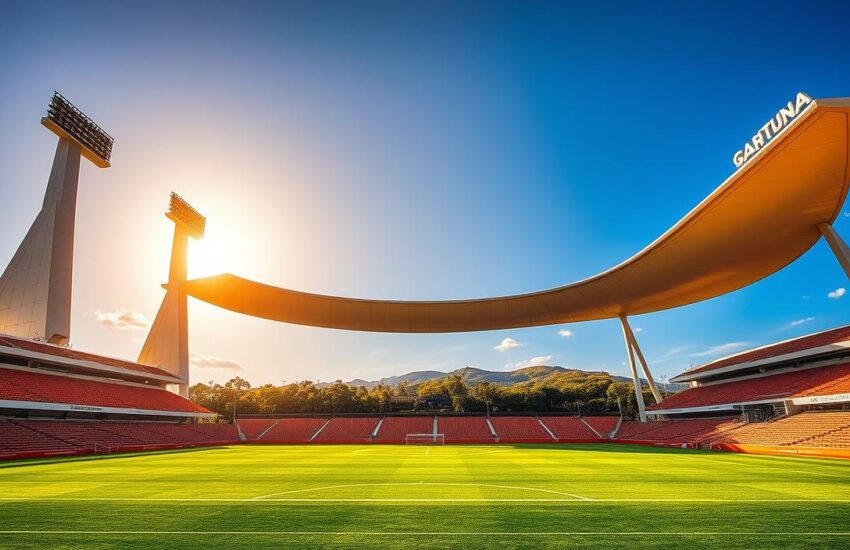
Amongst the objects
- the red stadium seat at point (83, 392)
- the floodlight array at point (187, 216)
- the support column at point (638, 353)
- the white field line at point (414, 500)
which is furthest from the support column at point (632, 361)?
the floodlight array at point (187, 216)

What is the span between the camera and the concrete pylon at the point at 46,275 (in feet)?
92.7


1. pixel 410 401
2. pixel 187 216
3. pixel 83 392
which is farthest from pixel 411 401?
pixel 83 392

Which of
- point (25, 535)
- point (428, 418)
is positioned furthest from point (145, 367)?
point (25, 535)

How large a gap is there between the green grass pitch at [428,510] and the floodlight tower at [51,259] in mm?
19887

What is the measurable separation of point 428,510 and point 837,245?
2548 cm

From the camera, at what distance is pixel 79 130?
104 feet

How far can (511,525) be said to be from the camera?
21.6ft

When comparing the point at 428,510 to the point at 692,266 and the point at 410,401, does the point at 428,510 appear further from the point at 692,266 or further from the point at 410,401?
the point at 410,401

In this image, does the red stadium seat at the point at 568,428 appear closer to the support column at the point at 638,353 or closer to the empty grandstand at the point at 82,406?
the support column at the point at 638,353

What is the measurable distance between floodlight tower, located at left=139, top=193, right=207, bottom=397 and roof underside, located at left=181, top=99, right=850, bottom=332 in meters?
1.62

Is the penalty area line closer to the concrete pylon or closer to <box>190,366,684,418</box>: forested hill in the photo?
the concrete pylon

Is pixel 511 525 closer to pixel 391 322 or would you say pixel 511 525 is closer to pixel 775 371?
pixel 775 371

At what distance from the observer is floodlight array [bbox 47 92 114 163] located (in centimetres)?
3003

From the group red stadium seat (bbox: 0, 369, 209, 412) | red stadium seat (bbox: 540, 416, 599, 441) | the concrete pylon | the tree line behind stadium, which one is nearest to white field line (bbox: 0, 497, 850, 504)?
red stadium seat (bbox: 0, 369, 209, 412)
